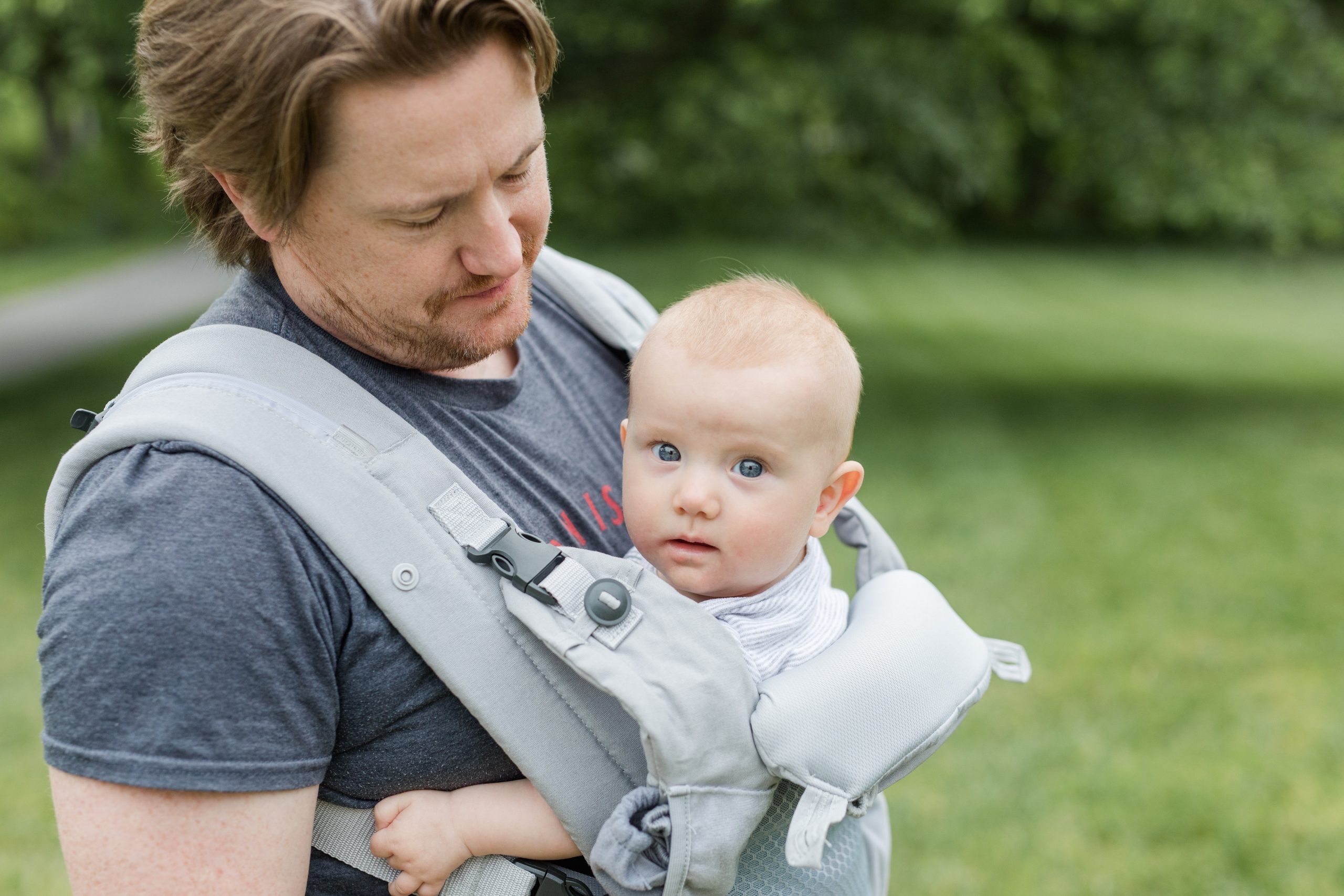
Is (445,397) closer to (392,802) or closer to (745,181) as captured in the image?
(392,802)

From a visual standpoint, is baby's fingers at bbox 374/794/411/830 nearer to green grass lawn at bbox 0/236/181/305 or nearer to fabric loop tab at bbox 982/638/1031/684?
fabric loop tab at bbox 982/638/1031/684

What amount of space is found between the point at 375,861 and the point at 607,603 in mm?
439

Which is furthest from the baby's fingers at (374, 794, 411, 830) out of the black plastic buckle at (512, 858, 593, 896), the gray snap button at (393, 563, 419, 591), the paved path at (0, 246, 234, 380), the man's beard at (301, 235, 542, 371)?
the paved path at (0, 246, 234, 380)

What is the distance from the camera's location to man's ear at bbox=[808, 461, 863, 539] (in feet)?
5.86

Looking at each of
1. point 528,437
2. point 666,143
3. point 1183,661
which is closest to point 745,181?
point 666,143

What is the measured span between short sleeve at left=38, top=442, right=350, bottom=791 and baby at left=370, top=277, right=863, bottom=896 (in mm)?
487

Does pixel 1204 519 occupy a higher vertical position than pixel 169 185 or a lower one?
lower

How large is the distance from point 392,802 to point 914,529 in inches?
245

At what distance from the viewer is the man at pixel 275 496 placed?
3.98ft

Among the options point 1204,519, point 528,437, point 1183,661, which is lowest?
point 1204,519

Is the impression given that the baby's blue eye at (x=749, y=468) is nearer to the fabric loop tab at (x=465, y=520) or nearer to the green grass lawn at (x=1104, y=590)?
the fabric loop tab at (x=465, y=520)

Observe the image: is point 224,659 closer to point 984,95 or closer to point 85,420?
point 85,420

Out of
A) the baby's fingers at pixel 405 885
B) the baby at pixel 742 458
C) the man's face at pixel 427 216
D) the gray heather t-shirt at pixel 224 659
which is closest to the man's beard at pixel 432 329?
the man's face at pixel 427 216

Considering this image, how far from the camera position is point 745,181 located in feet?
34.2
